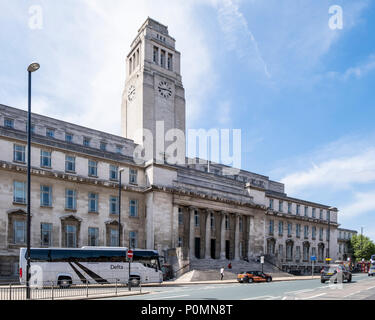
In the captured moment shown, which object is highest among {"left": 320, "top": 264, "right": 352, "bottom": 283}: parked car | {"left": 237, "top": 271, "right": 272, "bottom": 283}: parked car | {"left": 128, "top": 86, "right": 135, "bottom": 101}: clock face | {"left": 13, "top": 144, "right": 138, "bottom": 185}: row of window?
{"left": 128, "top": 86, "right": 135, "bottom": 101}: clock face

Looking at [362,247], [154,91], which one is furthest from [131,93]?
[362,247]

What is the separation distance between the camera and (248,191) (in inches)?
2336

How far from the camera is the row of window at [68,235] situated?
36.4 metres

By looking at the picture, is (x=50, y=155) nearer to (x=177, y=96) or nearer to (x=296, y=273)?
(x=177, y=96)

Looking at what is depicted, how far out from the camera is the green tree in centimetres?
9512

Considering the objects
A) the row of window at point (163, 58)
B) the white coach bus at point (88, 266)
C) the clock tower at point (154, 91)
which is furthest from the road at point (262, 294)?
the row of window at point (163, 58)

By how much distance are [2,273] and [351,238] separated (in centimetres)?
9098

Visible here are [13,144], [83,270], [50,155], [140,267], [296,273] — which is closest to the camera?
[83,270]

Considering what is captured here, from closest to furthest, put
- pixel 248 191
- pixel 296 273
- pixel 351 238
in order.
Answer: pixel 248 191 < pixel 296 273 < pixel 351 238

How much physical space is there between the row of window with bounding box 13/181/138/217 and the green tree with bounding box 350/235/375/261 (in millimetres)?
73190

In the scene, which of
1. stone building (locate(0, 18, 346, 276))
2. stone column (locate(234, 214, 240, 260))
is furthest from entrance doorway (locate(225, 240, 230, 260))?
stone column (locate(234, 214, 240, 260))

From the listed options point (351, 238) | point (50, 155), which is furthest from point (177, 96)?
point (351, 238)

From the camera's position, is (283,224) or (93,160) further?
(283,224)

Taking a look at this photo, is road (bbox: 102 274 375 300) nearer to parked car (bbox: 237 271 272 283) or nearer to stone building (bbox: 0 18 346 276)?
parked car (bbox: 237 271 272 283)
